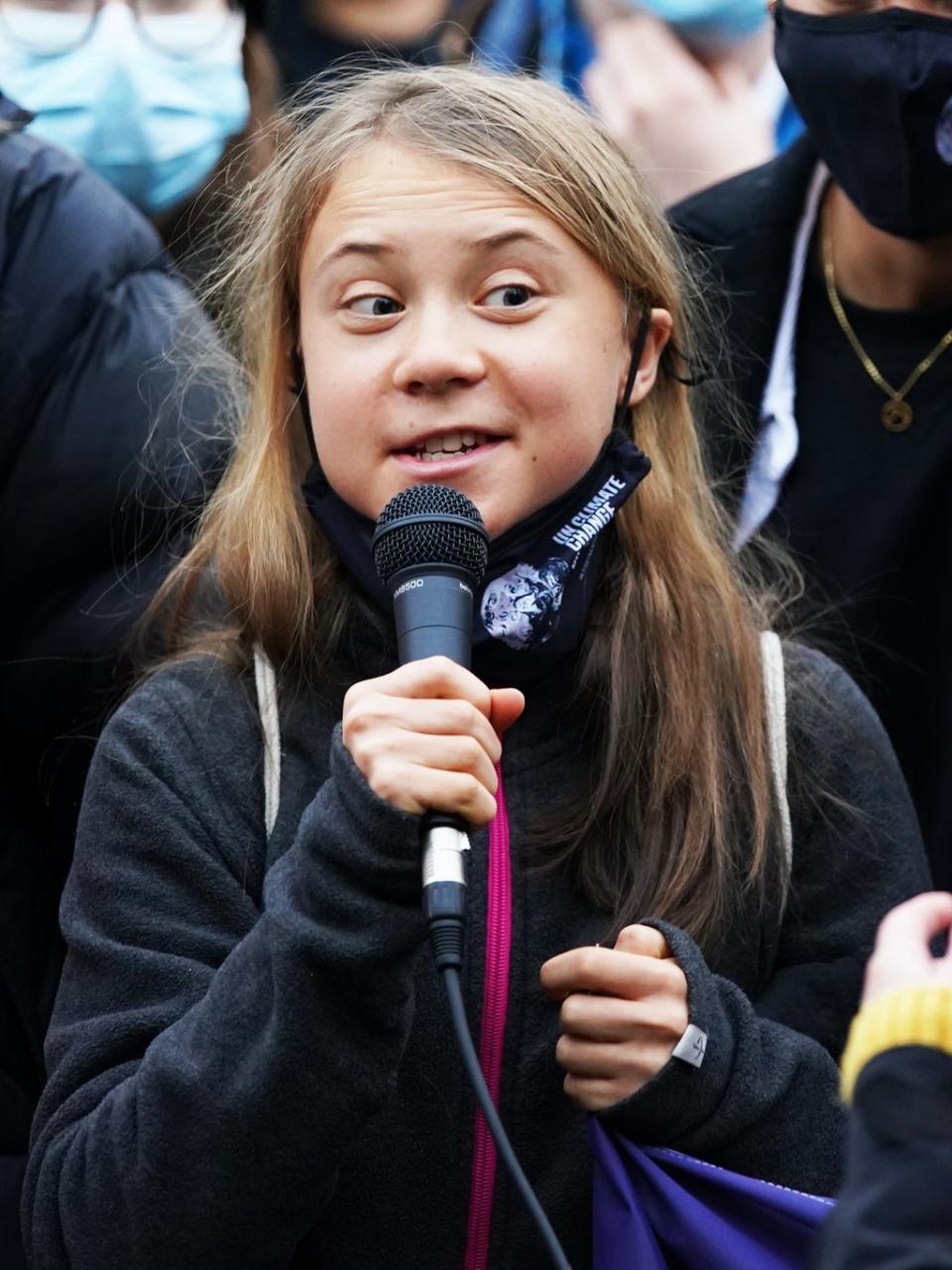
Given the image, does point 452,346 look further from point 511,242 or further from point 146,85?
point 146,85

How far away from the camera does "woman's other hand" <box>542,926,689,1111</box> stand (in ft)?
7.38

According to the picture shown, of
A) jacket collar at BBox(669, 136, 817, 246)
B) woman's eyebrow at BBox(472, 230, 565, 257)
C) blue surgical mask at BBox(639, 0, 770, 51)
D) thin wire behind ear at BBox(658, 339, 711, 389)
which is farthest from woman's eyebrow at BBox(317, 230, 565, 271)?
blue surgical mask at BBox(639, 0, 770, 51)

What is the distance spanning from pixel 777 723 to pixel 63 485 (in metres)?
1.08

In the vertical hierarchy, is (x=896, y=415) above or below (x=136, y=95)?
below

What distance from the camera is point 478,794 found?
6.30 feet

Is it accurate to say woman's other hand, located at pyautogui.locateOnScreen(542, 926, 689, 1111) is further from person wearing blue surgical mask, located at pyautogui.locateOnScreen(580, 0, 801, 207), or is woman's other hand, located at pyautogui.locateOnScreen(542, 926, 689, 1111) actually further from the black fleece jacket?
person wearing blue surgical mask, located at pyautogui.locateOnScreen(580, 0, 801, 207)

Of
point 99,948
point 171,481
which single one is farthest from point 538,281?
point 99,948

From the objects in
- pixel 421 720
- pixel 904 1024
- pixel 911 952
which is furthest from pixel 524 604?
pixel 904 1024

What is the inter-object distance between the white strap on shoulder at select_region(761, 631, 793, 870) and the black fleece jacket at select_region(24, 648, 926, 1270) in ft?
0.11

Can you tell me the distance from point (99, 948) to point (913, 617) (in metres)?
1.52

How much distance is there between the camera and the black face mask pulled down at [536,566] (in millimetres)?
2461

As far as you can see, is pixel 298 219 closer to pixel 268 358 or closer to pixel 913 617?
pixel 268 358

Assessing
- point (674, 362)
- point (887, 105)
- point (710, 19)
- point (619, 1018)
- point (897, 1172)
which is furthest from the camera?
point (710, 19)

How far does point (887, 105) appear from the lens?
128 inches
